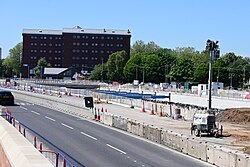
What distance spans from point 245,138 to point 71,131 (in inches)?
494

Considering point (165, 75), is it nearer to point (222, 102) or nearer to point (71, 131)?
point (222, 102)

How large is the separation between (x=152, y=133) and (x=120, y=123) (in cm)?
709

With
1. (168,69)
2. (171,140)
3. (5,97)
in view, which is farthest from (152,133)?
(168,69)

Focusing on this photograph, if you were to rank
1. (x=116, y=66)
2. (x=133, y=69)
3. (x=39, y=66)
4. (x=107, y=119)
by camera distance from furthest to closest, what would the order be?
(x=39, y=66) < (x=116, y=66) < (x=133, y=69) < (x=107, y=119)

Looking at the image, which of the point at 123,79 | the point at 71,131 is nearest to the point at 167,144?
the point at 71,131

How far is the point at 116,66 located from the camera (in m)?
180

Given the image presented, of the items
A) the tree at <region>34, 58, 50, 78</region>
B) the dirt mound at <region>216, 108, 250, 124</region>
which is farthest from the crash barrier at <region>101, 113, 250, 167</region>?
the tree at <region>34, 58, 50, 78</region>

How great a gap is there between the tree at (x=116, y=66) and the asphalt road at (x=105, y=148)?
5544 inches

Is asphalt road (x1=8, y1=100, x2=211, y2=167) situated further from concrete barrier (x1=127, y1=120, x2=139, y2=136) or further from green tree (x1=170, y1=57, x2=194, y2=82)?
green tree (x1=170, y1=57, x2=194, y2=82)

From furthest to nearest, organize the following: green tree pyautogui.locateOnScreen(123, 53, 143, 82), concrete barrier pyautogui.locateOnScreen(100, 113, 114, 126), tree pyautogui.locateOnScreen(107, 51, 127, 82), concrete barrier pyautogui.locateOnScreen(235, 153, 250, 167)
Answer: tree pyautogui.locateOnScreen(107, 51, 127, 82) < green tree pyautogui.locateOnScreen(123, 53, 143, 82) < concrete barrier pyautogui.locateOnScreen(100, 113, 114, 126) < concrete barrier pyautogui.locateOnScreen(235, 153, 250, 167)

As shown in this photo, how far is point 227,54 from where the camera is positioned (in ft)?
595

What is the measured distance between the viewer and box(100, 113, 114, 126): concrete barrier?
3994 centimetres

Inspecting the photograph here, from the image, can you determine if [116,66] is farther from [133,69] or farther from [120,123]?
[120,123]

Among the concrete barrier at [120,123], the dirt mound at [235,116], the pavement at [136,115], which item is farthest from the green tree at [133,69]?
the concrete barrier at [120,123]
